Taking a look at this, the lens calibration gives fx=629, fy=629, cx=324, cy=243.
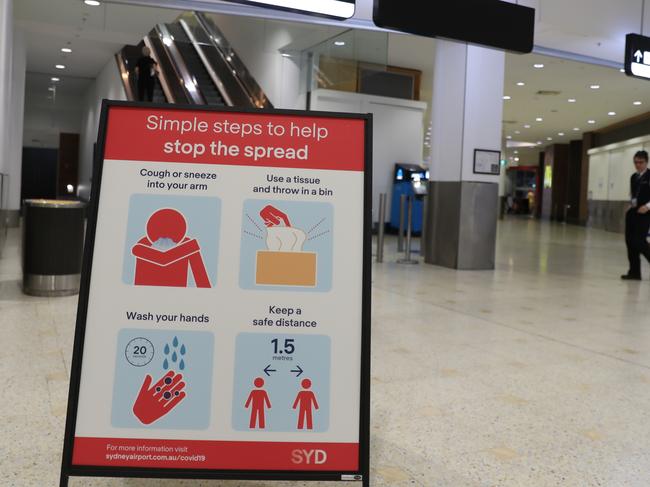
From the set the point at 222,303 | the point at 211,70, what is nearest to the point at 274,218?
→ the point at 222,303

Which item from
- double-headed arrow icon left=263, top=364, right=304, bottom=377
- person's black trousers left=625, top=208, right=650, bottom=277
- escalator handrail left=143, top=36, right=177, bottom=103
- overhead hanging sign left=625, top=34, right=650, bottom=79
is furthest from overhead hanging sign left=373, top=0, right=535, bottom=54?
escalator handrail left=143, top=36, right=177, bottom=103

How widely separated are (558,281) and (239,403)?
660 centimetres

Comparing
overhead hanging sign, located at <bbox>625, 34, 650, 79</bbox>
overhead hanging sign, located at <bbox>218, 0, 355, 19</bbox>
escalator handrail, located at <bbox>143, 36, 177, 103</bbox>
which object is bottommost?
overhead hanging sign, located at <bbox>218, 0, 355, 19</bbox>

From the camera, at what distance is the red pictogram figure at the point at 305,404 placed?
170cm

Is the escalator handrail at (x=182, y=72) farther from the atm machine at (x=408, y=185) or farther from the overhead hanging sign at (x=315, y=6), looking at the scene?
the overhead hanging sign at (x=315, y=6)

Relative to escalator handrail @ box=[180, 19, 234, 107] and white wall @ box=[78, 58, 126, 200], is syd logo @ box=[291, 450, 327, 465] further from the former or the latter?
→ white wall @ box=[78, 58, 126, 200]

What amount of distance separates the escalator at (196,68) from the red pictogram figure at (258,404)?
445 inches

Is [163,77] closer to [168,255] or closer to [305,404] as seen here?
[168,255]

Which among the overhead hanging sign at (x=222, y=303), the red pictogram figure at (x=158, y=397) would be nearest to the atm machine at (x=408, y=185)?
the overhead hanging sign at (x=222, y=303)

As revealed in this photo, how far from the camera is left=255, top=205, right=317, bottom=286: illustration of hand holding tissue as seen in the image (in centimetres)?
176

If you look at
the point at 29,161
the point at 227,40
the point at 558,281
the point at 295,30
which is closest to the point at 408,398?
the point at 558,281

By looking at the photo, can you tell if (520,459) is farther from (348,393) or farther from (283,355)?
→ (283,355)

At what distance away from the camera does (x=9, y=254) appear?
25.5 feet

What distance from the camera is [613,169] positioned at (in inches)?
936
